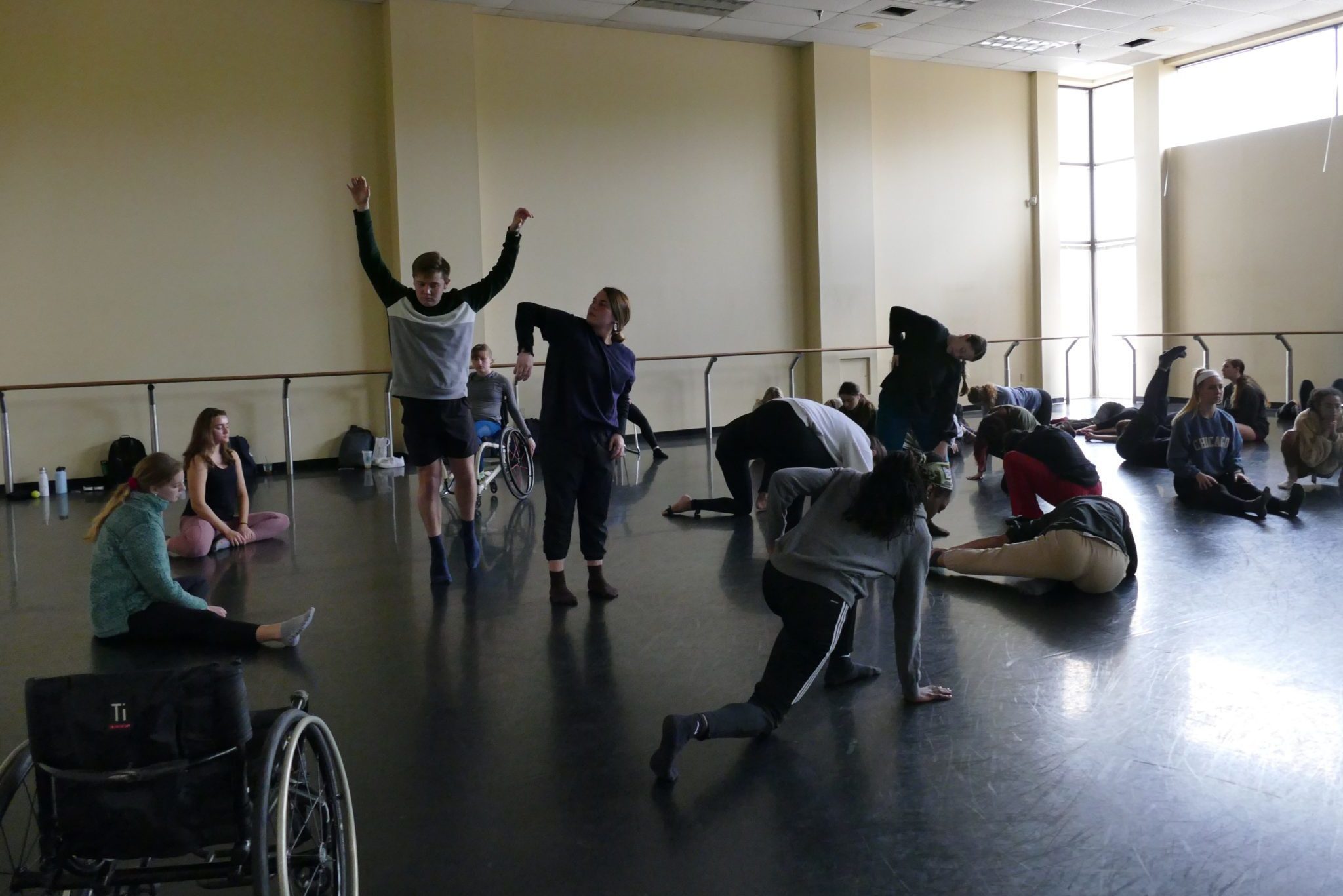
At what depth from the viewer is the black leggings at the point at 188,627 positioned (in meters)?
3.76

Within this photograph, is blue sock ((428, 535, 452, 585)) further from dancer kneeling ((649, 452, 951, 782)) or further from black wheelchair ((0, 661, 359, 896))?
black wheelchair ((0, 661, 359, 896))

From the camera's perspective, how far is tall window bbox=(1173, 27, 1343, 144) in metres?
11.4

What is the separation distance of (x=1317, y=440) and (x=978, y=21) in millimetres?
5758

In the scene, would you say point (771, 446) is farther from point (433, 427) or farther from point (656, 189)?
point (656, 189)

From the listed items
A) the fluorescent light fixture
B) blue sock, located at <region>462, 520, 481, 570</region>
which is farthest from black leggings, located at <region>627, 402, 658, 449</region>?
the fluorescent light fixture

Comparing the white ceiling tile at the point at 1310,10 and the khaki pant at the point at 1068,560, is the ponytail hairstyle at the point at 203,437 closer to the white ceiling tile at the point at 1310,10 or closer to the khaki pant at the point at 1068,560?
the khaki pant at the point at 1068,560

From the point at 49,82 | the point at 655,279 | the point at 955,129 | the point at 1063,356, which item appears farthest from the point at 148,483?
the point at 1063,356

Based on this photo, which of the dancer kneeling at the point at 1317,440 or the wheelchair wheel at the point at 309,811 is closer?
the wheelchair wheel at the point at 309,811

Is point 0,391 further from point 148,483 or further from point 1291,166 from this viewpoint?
point 1291,166

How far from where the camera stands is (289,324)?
365 inches

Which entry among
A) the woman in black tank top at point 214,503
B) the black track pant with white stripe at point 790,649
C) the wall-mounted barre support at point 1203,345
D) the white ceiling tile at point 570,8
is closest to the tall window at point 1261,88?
the wall-mounted barre support at point 1203,345

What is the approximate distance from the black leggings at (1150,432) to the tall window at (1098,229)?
6088mm

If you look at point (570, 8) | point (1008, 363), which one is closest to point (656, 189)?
point (570, 8)

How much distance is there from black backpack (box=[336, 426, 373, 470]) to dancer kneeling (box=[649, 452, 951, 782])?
279 inches
